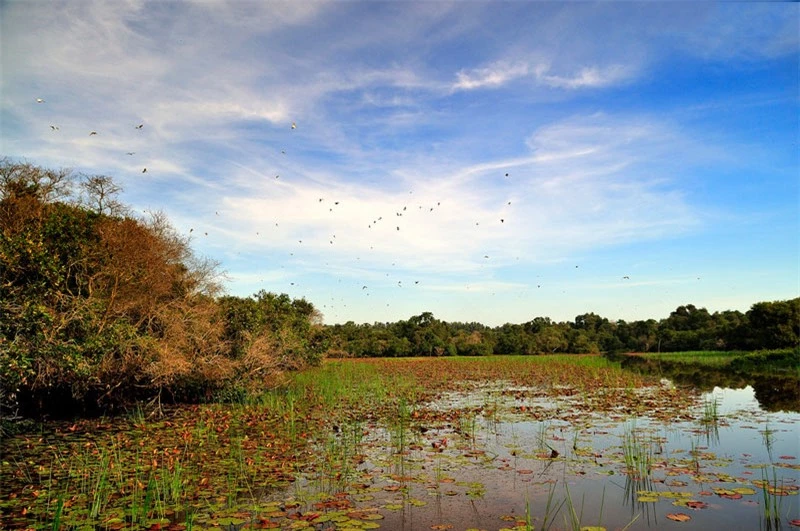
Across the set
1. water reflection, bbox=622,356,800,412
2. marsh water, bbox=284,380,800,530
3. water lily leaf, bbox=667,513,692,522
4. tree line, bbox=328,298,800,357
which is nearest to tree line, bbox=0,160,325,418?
marsh water, bbox=284,380,800,530

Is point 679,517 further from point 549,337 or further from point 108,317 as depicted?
point 549,337

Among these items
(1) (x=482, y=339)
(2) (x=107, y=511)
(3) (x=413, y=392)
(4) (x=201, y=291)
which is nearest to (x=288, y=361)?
(4) (x=201, y=291)

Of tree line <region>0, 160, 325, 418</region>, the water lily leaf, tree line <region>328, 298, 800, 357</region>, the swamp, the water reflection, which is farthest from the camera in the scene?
tree line <region>328, 298, 800, 357</region>

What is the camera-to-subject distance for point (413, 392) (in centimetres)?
1767

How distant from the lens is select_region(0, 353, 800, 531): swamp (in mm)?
5785

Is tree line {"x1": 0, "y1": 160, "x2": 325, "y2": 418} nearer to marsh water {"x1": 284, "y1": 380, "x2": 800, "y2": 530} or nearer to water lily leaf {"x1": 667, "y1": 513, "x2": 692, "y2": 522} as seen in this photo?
marsh water {"x1": 284, "y1": 380, "x2": 800, "y2": 530}

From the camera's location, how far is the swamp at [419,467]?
5785mm

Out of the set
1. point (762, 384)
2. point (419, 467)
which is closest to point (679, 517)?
point (419, 467)

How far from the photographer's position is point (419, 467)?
805cm

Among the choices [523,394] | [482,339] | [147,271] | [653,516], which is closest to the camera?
[653,516]

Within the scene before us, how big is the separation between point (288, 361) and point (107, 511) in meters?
15.4

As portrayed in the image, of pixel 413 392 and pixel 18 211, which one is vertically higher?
pixel 18 211

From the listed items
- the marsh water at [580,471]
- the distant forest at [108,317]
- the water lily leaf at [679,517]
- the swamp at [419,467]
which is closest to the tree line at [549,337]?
the distant forest at [108,317]

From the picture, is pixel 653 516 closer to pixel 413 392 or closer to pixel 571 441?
pixel 571 441
